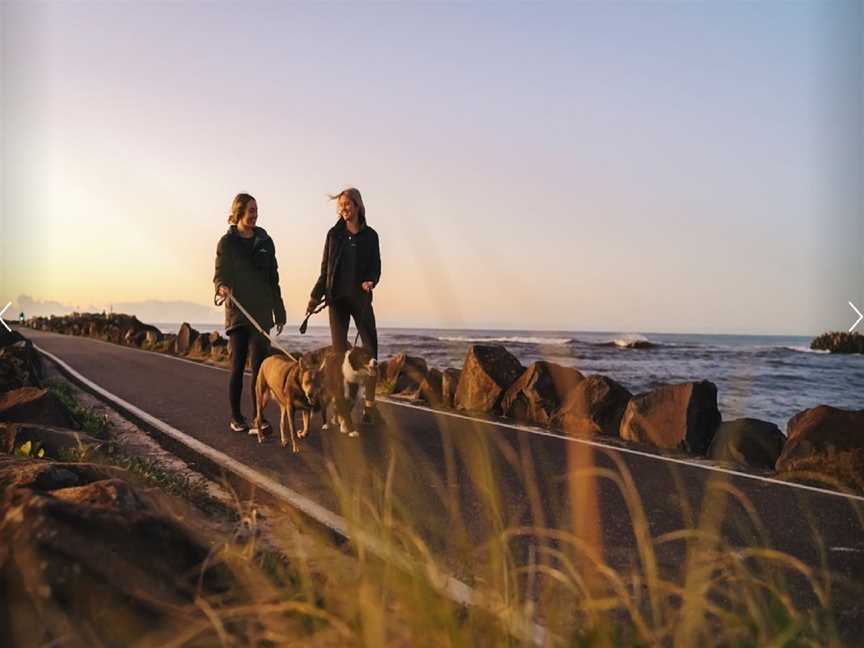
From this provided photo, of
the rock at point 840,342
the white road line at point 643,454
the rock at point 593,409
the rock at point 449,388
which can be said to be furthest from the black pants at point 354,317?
the rock at point 840,342

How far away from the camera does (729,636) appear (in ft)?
7.88

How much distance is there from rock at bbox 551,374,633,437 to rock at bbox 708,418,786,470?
142 cm

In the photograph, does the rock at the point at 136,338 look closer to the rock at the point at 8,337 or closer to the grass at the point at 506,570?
the rock at the point at 8,337

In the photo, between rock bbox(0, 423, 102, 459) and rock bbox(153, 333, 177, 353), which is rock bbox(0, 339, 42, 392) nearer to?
rock bbox(0, 423, 102, 459)

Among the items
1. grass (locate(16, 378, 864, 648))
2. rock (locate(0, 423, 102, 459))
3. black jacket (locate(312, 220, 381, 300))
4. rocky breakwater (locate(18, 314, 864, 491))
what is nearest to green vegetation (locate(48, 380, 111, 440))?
rocky breakwater (locate(18, 314, 864, 491))

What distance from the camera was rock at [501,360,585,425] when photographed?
32.1 feet

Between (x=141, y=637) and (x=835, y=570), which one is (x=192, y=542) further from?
(x=835, y=570)

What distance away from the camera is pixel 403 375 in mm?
13438

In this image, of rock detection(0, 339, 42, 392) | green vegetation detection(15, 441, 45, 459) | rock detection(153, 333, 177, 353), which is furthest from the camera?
rock detection(153, 333, 177, 353)

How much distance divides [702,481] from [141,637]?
197 inches

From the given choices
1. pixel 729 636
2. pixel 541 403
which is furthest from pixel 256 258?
pixel 729 636

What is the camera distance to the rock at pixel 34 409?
21.7 ft

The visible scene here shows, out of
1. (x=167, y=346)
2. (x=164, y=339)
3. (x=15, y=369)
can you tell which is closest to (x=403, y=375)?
(x=15, y=369)

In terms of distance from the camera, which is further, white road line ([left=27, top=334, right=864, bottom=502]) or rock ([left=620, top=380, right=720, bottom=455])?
rock ([left=620, top=380, right=720, bottom=455])
